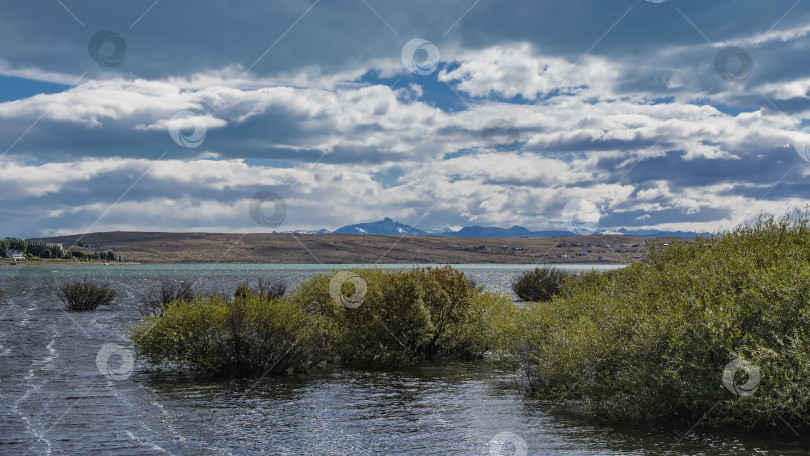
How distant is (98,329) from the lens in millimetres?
45781

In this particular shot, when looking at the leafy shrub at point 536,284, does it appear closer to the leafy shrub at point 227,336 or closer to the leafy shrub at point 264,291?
the leafy shrub at point 264,291

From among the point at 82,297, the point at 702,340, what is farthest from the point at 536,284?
the point at 702,340

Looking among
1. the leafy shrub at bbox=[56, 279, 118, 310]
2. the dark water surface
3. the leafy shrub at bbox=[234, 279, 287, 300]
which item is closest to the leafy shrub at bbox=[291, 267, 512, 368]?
the dark water surface

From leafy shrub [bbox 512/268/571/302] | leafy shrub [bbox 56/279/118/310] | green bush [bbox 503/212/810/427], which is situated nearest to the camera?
green bush [bbox 503/212/810/427]

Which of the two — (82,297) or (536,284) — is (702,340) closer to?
(536,284)

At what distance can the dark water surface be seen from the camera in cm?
1614

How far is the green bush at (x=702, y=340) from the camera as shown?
15.2 m

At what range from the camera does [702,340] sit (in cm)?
1627

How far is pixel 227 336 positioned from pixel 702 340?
16.8m

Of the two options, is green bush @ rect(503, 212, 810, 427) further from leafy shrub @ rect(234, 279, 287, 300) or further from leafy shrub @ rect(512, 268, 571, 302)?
leafy shrub @ rect(512, 268, 571, 302)

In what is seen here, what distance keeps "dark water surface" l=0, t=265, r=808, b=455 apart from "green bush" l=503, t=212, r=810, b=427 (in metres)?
0.80

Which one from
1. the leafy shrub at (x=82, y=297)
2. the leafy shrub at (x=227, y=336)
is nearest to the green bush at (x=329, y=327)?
the leafy shrub at (x=227, y=336)

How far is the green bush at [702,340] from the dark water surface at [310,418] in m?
0.80

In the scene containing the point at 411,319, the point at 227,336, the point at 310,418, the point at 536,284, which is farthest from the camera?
the point at 536,284
